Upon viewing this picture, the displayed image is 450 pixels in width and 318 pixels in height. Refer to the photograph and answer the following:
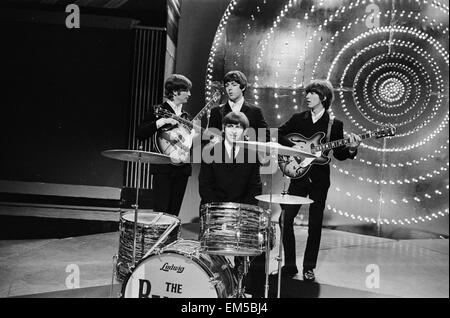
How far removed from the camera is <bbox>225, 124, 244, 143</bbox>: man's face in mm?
3984

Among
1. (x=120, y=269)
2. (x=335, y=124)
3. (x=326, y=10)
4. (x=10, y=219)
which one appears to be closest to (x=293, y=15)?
(x=326, y=10)

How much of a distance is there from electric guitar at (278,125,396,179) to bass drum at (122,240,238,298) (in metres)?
1.59

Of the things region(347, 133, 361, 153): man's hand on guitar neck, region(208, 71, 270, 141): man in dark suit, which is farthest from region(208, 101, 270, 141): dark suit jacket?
region(347, 133, 361, 153): man's hand on guitar neck

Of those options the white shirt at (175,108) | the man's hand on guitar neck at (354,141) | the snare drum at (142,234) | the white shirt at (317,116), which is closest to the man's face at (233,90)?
the white shirt at (175,108)

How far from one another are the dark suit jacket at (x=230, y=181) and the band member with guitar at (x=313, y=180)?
488 millimetres

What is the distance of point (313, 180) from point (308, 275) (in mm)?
905

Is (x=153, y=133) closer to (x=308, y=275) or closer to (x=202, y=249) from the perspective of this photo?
(x=202, y=249)

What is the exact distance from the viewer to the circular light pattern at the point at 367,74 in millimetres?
6113

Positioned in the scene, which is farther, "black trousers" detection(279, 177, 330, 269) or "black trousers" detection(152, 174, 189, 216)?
"black trousers" detection(152, 174, 189, 216)

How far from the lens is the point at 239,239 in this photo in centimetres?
343

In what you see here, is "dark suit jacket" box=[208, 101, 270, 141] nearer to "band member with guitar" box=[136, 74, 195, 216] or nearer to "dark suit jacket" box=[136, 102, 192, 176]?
"band member with guitar" box=[136, 74, 195, 216]

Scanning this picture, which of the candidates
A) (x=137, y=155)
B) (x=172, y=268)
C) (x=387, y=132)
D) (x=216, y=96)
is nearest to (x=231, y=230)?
(x=172, y=268)

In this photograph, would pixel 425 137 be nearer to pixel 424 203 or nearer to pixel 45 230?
pixel 424 203

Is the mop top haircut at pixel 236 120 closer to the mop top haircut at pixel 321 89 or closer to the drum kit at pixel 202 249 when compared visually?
the drum kit at pixel 202 249
